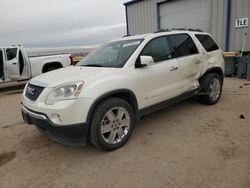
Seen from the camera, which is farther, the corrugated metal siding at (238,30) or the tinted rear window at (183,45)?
the corrugated metal siding at (238,30)

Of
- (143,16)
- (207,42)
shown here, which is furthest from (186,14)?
(207,42)

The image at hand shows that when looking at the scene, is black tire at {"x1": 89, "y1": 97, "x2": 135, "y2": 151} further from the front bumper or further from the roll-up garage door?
the roll-up garage door

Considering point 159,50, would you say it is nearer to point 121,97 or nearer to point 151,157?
point 121,97

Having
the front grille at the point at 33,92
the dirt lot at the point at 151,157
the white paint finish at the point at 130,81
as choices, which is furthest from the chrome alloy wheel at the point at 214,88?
the front grille at the point at 33,92

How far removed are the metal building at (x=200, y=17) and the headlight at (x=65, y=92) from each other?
8.42 metres

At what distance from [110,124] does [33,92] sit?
1.25 meters

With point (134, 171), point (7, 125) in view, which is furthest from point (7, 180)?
point (7, 125)

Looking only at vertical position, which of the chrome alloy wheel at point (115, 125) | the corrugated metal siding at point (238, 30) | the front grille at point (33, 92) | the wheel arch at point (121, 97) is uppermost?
the corrugated metal siding at point (238, 30)

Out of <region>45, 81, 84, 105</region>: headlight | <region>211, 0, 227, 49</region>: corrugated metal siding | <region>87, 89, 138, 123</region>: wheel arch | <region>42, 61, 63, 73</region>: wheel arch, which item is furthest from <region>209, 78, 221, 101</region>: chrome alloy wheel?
<region>42, 61, 63, 73</region>: wheel arch

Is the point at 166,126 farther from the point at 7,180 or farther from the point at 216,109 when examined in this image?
the point at 7,180

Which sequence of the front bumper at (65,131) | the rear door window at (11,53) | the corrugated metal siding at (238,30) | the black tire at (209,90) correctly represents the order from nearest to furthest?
1. the front bumper at (65,131)
2. the black tire at (209,90)
3. the corrugated metal siding at (238,30)
4. the rear door window at (11,53)

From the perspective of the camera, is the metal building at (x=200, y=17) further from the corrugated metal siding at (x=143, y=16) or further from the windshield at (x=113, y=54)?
the windshield at (x=113, y=54)

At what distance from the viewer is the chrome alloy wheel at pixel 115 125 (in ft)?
10.4

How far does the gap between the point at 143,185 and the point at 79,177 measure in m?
0.81
